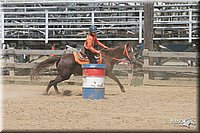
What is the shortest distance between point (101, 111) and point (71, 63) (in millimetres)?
4316

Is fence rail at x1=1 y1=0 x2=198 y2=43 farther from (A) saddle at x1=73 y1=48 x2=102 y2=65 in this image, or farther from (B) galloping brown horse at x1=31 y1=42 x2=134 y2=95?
(A) saddle at x1=73 y1=48 x2=102 y2=65

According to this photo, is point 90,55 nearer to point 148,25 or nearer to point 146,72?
point 146,72

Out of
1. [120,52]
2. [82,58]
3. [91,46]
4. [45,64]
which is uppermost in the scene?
[91,46]

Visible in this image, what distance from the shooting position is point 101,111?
973 centimetres

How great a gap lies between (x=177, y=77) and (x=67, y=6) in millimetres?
5837

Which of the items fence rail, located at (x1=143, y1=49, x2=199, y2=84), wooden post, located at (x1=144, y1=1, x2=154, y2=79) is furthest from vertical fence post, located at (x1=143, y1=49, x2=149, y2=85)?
wooden post, located at (x1=144, y1=1, x2=154, y2=79)

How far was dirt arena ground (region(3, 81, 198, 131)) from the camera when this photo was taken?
803 cm

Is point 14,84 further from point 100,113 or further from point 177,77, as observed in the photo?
point 100,113

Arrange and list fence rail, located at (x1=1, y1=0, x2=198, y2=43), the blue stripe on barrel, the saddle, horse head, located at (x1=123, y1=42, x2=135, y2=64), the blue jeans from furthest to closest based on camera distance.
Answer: fence rail, located at (x1=1, y1=0, x2=198, y2=43)
horse head, located at (x1=123, y1=42, x2=135, y2=64)
the saddle
the blue jeans
the blue stripe on barrel

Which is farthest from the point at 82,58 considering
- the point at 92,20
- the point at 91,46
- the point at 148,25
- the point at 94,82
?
the point at 92,20

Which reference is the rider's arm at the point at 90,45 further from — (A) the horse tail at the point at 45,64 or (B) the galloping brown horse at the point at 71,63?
(A) the horse tail at the point at 45,64

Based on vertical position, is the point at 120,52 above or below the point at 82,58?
above

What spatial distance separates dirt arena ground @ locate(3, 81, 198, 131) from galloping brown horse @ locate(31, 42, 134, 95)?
0.47 meters

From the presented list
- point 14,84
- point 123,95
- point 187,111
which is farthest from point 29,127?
point 14,84
